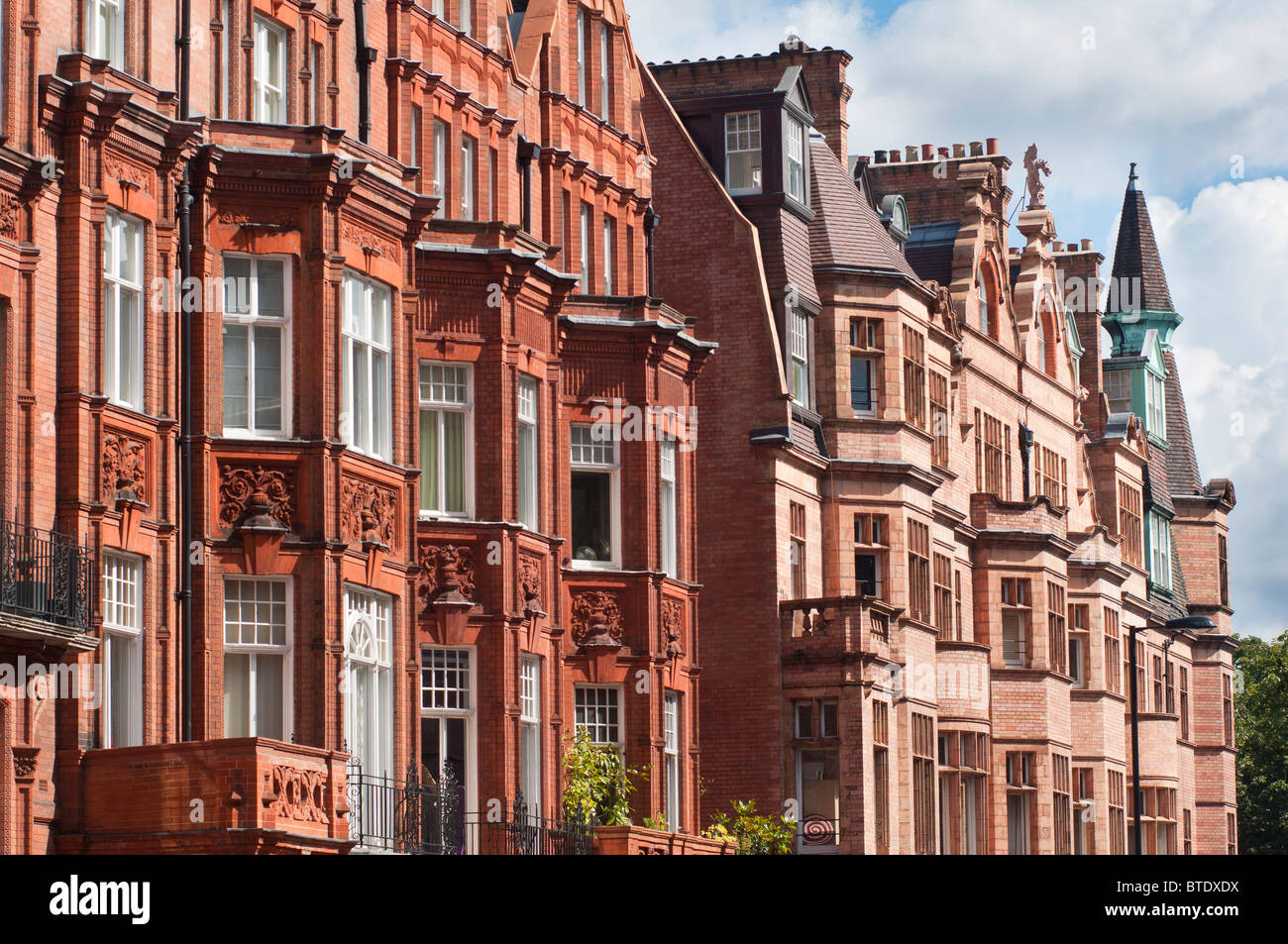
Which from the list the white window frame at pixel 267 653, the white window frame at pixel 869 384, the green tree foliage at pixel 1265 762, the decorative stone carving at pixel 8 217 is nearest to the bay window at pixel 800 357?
the white window frame at pixel 869 384

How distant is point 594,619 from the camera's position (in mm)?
43750

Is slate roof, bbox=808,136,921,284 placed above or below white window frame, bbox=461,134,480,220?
above

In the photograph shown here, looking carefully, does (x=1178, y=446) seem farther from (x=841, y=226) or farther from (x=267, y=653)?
(x=267, y=653)

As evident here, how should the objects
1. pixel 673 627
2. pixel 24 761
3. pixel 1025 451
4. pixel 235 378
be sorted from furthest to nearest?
pixel 1025 451, pixel 673 627, pixel 235 378, pixel 24 761

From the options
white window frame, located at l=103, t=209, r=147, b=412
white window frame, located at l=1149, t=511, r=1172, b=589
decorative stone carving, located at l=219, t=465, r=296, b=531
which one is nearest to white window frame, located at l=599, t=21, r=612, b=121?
decorative stone carving, located at l=219, t=465, r=296, b=531

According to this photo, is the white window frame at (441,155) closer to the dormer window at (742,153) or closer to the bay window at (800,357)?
the bay window at (800,357)

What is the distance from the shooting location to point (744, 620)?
50.5 metres

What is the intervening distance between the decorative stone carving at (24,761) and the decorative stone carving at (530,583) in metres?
11.5

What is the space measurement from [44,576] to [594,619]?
15198 mm

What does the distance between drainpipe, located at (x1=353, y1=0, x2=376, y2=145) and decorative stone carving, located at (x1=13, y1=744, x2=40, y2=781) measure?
1208 centimetres

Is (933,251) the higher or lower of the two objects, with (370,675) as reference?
higher

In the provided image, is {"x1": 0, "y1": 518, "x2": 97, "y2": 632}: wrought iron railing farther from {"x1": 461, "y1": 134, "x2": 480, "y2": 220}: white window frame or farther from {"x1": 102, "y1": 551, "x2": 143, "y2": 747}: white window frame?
{"x1": 461, "y1": 134, "x2": 480, "y2": 220}: white window frame

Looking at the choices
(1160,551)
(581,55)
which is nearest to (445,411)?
(581,55)

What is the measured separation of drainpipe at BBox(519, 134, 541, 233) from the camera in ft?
146
